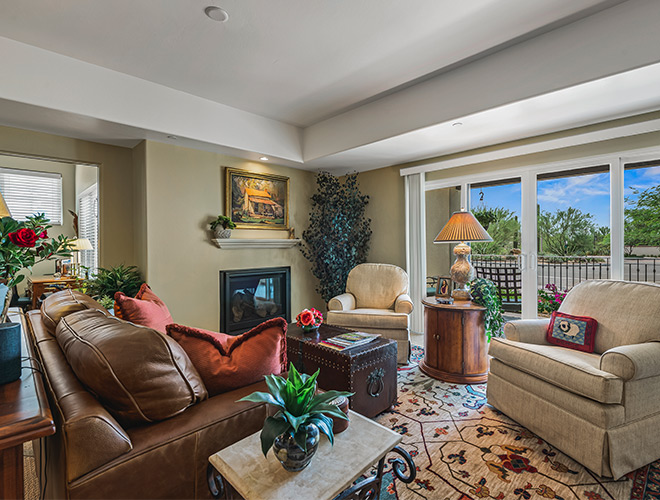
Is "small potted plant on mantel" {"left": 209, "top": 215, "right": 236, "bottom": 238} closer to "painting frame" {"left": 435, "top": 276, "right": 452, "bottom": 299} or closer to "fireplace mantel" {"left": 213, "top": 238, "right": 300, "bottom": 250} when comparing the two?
"fireplace mantel" {"left": 213, "top": 238, "right": 300, "bottom": 250}

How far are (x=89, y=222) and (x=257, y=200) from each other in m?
2.92

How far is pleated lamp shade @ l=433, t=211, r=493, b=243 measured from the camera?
3.08 meters

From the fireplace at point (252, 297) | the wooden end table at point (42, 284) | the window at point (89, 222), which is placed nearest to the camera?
the fireplace at point (252, 297)

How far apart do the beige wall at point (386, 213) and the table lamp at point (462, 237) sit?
4.50ft

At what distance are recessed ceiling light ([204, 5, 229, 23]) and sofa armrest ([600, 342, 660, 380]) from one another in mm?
3114

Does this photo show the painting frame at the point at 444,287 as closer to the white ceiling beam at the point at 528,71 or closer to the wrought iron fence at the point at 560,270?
the wrought iron fence at the point at 560,270

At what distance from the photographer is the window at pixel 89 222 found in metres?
4.95

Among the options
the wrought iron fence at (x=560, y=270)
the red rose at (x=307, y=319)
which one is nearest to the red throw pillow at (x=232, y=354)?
the red rose at (x=307, y=319)

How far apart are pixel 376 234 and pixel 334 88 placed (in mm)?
2253

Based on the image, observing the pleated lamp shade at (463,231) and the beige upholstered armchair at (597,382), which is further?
the pleated lamp shade at (463,231)

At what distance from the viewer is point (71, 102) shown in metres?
2.79

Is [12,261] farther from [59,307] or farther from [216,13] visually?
[216,13]

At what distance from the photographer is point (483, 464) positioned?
190cm

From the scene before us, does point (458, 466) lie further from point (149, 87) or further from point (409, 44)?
point (149, 87)
